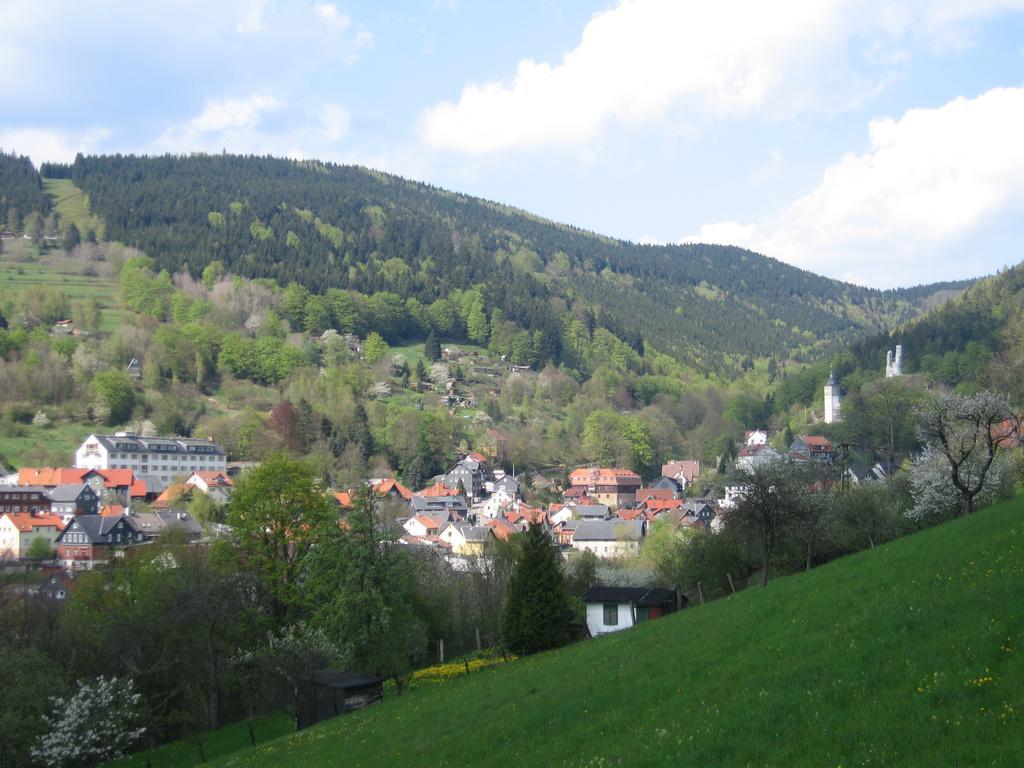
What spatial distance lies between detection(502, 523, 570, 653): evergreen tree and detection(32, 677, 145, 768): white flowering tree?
483 inches

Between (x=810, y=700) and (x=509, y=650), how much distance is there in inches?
927

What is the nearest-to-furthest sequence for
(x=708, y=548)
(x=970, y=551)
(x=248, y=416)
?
(x=970, y=551) → (x=708, y=548) → (x=248, y=416)

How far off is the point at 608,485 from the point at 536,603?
93444 millimetres

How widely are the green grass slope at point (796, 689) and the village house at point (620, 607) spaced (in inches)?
645

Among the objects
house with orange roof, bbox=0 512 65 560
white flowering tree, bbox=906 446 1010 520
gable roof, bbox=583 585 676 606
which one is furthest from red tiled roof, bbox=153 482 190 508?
white flowering tree, bbox=906 446 1010 520

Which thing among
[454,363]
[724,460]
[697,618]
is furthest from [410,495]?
[697,618]

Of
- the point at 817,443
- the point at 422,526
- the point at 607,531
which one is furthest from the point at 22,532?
the point at 817,443

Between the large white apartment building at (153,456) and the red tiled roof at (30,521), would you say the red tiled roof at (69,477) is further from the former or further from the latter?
the red tiled roof at (30,521)

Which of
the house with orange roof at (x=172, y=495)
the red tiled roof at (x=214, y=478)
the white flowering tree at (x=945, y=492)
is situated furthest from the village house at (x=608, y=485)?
the white flowering tree at (x=945, y=492)

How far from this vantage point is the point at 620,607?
4075 centimetres

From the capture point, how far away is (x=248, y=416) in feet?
413

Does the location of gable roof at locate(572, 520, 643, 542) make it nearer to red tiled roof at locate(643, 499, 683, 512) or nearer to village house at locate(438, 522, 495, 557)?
village house at locate(438, 522, 495, 557)

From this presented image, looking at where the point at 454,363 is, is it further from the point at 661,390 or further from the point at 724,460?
the point at 724,460

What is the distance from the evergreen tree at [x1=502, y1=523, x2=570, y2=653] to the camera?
110 feet
